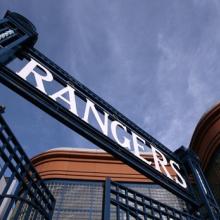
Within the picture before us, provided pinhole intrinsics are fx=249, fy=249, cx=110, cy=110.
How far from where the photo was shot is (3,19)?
163 inches

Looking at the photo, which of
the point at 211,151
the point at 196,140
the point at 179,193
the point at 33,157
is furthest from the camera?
the point at 33,157

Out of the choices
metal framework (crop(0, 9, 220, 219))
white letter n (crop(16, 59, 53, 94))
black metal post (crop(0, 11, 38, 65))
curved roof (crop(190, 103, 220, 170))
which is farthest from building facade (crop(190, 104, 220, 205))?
black metal post (crop(0, 11, 38, 65))

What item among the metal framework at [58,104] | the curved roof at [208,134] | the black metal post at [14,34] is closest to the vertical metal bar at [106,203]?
the metal framework at [58,104]

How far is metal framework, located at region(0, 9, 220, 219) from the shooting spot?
3.42m

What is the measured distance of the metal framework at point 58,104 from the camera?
3.42 metres

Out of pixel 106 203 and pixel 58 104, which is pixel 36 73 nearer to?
pixel 58 104

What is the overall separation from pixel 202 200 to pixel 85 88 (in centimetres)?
316

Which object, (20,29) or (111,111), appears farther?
(111,111)

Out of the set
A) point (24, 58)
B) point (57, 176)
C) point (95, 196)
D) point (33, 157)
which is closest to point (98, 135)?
point (24, 58)

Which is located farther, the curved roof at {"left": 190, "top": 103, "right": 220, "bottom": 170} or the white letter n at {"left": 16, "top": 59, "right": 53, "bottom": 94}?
the curved roof at {"left": 190, "top": 103, "right": 220, "bottom": 170}

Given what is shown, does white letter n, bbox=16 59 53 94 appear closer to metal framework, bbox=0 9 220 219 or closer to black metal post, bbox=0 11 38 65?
metal framework, bbox=0 9 220 219

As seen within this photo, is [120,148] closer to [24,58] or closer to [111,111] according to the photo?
[111,111]

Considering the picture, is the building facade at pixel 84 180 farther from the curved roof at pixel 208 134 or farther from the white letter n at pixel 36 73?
the white letter n at pixel 36 73

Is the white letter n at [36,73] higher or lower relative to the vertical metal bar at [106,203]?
higher
